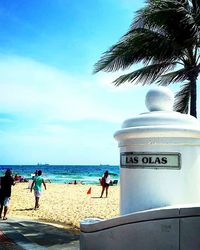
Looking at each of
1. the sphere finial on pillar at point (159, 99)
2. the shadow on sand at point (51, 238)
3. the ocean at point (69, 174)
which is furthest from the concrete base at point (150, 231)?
the ocean at point (69, 174)

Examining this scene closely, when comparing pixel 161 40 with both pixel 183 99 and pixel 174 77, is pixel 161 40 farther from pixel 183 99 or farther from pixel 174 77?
pixel 183 99

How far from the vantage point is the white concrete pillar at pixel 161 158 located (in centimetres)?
266

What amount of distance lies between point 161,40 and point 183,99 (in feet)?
14.4

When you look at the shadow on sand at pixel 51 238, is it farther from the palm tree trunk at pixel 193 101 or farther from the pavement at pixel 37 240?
the palm tree trunk at pixel 193 101

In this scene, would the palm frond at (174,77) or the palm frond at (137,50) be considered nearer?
the palm frond at (137,50)

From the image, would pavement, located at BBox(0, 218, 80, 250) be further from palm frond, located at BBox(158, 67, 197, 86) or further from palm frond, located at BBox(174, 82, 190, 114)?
palm frond, located at BBox(174, 82, 190, 114)

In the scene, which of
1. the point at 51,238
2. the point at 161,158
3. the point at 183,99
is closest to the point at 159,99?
the point at 161,158

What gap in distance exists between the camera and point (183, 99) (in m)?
13.4

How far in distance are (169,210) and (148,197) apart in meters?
0.40

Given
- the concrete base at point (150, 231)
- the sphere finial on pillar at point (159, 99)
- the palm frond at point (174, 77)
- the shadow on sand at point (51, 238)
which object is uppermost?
the palm frond at point (174, 77)

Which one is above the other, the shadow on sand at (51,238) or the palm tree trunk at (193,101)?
the palm tree trunk at (193,101)

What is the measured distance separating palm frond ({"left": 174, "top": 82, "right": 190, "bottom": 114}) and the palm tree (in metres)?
2.83

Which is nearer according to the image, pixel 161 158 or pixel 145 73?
pixel 161 158

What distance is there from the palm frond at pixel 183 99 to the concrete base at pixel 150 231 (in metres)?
10.9
